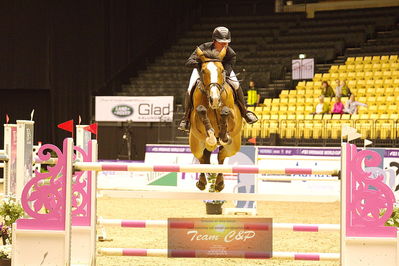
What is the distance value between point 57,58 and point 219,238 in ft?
44.3

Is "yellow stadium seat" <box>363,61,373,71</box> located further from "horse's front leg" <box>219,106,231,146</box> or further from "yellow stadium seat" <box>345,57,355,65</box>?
"horse's front leg" <box>219,106,231,146</box>

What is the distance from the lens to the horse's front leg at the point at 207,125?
521cm

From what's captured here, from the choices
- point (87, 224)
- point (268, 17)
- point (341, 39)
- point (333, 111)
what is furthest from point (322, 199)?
point (268, 17)

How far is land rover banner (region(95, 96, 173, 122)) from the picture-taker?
14.2m

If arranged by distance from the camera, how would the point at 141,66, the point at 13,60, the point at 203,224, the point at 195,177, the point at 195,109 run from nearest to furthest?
the point at 203,224 < the point at 195,109 < the point at 195,177 < the point at 13,60 < the point at 141,66

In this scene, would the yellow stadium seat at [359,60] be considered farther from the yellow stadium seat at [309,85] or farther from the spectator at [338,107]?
the spectator at [338,107]

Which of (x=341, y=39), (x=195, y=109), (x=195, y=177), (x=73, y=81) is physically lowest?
(x=195, y=177)

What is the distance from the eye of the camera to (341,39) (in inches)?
707

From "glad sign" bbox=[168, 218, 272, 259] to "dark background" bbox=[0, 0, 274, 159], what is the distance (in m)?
11.3

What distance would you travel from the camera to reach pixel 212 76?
17.1 ft

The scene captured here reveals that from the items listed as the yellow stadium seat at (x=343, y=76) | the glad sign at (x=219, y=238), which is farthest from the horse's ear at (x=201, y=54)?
the yellow stadium seat at (x=343, y=76)

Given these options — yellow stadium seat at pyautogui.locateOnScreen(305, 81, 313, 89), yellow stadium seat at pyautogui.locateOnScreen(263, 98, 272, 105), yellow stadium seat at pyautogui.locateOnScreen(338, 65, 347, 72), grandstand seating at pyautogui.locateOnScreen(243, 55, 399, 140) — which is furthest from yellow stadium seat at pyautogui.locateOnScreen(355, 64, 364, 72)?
yellow stadium seat at pyautogui.locateOnScreen(263, 98, 272, 105)

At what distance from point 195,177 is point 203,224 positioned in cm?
722

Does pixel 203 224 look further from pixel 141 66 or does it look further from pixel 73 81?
pixel 141 66
